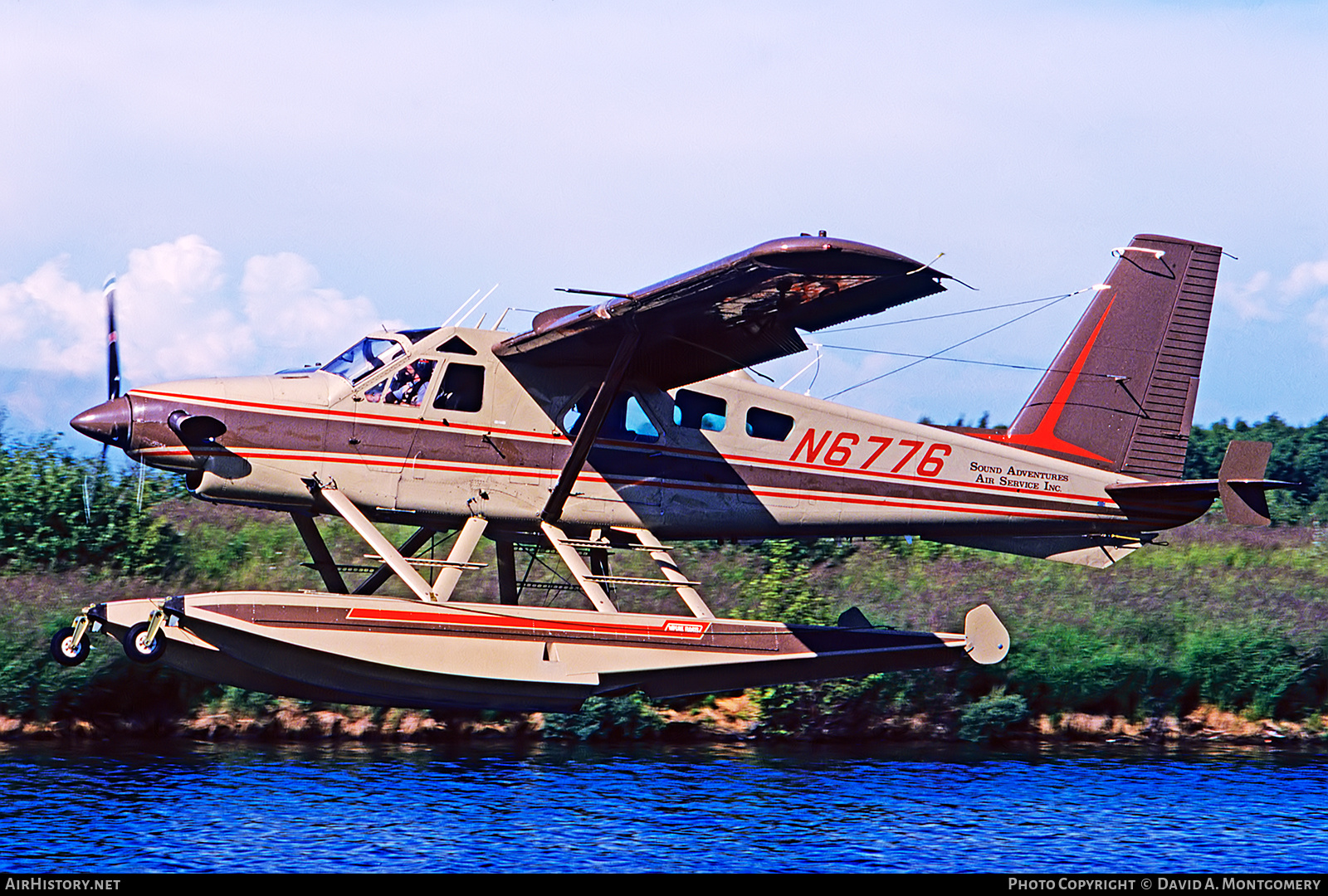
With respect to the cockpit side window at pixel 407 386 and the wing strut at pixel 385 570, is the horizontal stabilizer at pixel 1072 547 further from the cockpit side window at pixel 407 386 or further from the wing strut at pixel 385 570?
the cockpit side window at pixel 407 386

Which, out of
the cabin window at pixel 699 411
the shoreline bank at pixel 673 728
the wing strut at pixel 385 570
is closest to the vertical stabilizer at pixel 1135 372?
the cabin window at pixel 699 411

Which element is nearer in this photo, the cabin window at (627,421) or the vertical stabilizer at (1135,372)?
the cabin window at (627,421)

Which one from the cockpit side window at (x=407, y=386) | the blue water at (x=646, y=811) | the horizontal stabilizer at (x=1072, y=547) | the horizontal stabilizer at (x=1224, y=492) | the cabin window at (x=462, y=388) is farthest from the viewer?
the horizontal stabilizer at (x=1072, y=547)

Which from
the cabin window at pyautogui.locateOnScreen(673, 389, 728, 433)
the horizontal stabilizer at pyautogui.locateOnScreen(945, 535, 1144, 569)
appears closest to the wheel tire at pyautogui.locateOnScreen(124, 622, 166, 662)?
the cabin window at pyautogui.locateOnScreen(673, 389, 728, 433)

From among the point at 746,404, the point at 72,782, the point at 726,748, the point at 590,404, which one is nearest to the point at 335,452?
the point at 590,404

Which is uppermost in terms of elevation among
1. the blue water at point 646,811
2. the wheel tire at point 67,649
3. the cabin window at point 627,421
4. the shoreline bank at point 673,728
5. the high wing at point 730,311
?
the high wing at point 730,311

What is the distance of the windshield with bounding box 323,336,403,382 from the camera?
1226 cm

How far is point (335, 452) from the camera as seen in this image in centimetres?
1212

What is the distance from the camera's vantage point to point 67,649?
37.9 feet

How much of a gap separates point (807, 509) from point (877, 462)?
0.80 meters

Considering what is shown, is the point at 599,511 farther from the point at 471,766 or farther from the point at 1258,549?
the point at 1258,549

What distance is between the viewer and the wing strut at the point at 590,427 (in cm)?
1193

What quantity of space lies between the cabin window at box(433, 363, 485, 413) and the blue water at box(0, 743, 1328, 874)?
3.68 m

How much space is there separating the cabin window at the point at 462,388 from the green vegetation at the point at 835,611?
578 cm
